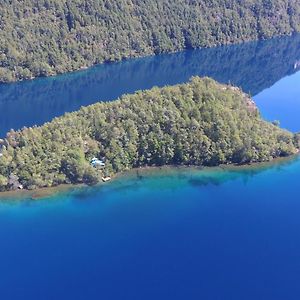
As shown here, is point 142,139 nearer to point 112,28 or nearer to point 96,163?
point 96,163

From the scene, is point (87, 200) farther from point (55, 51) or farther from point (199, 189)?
point (55, 51)

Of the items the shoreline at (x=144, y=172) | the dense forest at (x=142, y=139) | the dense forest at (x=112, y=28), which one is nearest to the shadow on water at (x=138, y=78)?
the dense forest at (x=112, y=28)

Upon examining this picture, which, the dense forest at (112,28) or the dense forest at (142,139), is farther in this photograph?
the dense forest at (112,28)

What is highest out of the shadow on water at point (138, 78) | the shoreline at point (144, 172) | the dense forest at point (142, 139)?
the shadow on water at point (138, 78)

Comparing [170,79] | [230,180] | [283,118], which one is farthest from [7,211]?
[170,79]

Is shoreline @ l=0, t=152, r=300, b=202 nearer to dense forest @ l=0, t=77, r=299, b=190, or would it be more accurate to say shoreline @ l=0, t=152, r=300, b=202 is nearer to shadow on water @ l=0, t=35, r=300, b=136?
dense forest @ l=0, t=77, r=299, b=190

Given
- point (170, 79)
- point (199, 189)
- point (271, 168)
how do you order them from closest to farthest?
point (199, 189) < point (271, 168) < point (170, 79)

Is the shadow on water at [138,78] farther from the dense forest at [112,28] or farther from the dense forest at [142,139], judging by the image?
the dense forest at [142,139]
